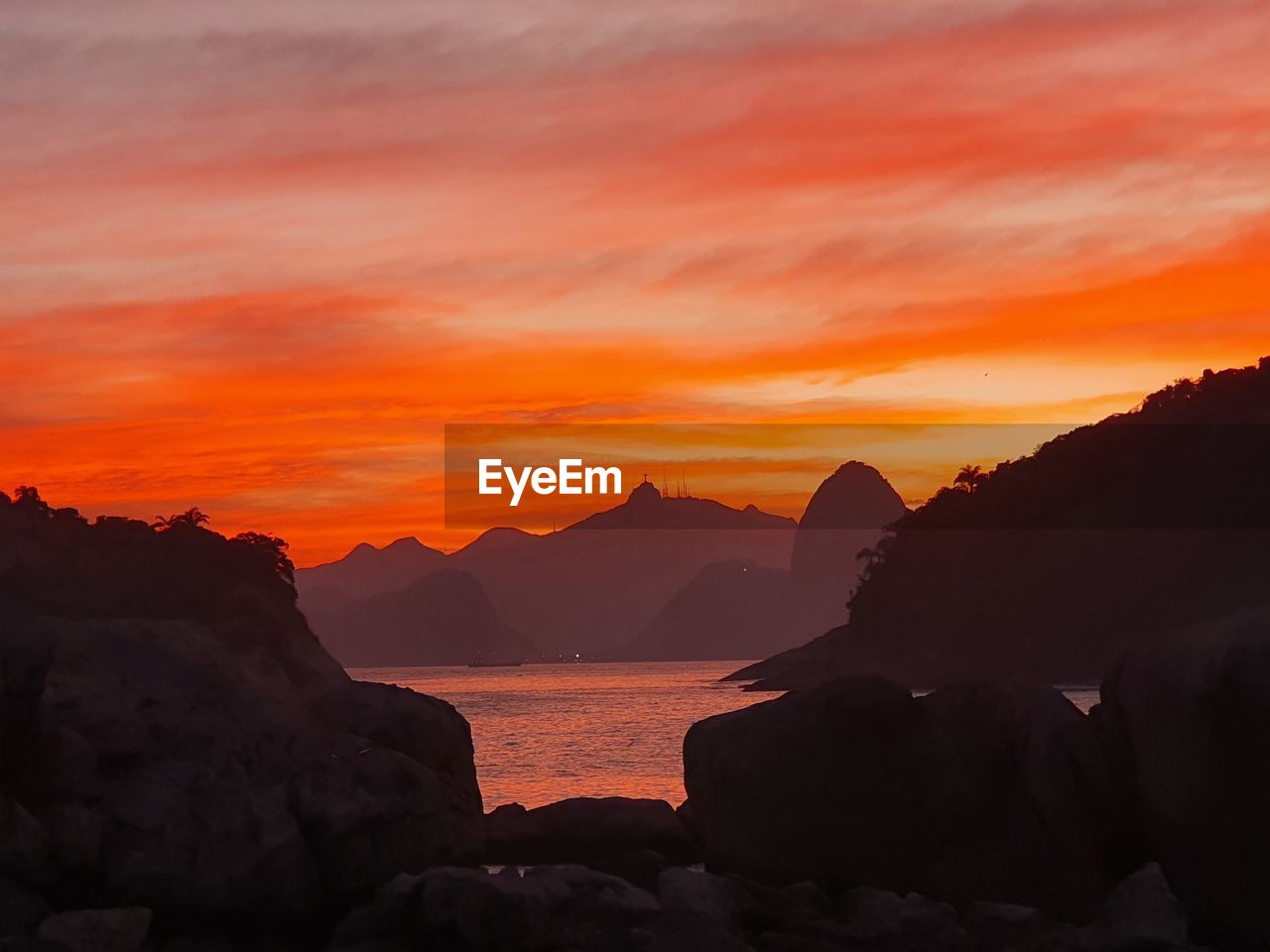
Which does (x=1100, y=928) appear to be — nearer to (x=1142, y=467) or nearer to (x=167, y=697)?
(x=167, y=697)

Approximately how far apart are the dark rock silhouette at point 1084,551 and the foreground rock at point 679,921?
363ft

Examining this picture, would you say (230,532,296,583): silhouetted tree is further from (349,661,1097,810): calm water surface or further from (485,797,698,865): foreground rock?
(485,797,698,865): foreground rock

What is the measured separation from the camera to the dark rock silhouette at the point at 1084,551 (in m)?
136

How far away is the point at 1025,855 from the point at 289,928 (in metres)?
9.20

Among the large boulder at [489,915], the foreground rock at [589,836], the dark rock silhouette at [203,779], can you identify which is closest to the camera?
the large boulder at [489,915]

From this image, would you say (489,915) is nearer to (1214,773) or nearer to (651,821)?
(651,821)

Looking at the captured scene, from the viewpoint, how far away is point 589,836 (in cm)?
2625

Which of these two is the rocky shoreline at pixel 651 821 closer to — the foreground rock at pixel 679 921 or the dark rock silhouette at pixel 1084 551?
the foreground rock at pixel 679 921

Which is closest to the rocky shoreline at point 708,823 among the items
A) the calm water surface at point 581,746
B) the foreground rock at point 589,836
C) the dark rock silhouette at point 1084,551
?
the foreground rock at point 589,836

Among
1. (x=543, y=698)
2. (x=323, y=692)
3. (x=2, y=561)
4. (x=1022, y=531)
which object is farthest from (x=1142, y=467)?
(x=323, y=692)

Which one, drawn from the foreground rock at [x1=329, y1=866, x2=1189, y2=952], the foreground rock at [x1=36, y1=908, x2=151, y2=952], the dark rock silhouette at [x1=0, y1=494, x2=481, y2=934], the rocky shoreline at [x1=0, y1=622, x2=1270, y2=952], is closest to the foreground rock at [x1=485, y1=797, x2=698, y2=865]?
the rocky shoreline at [x1=0, y1=622, x2=1270, y2=952]

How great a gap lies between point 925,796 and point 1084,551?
125372 mm

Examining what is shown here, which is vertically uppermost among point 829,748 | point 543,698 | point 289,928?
point 829,748

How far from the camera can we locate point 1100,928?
62.2 feet
